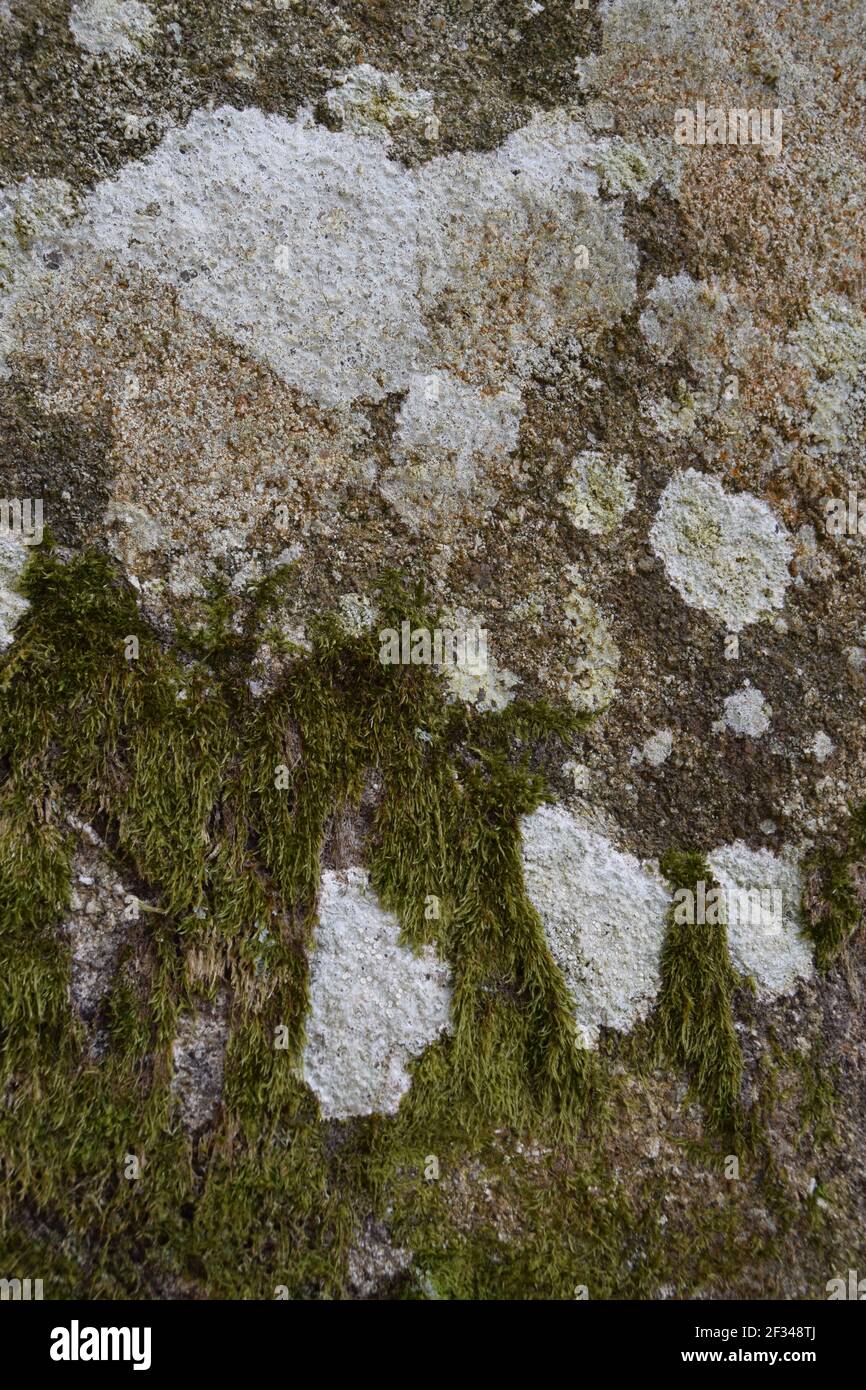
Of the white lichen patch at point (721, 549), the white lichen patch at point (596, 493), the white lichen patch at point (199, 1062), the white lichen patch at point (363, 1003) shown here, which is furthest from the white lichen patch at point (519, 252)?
the white lichen patch at point (199, 1062)

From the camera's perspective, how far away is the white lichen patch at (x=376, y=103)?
2.91 meters

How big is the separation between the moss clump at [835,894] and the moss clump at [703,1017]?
37 cm

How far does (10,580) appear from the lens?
269cm

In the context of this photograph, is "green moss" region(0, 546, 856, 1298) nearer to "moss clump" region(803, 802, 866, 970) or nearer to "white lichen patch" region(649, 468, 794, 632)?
"moss clump" region(803, 802, 866, 970)

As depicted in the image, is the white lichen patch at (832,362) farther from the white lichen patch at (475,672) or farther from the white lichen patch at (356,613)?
the white lichen patch at (356,613)

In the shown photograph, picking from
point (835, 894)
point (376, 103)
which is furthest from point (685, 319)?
point (835, 894)

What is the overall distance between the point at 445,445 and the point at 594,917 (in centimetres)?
176

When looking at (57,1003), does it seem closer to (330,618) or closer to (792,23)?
(330,618)

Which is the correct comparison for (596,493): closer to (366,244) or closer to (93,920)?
(366,244)

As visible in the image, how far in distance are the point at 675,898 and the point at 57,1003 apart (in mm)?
2082

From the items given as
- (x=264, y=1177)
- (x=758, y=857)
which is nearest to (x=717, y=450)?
(x=758, y=857)

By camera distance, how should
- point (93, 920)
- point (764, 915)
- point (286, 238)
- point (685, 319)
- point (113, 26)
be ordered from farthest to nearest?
point (685, 319)
point (764, 915)
point (286, 238)
point (113, 26)
point (93, 920)

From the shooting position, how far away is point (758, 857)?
304 cm

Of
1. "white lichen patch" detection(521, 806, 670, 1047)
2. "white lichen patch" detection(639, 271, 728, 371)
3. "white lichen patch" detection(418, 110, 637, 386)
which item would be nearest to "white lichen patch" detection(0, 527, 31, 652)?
"white lichen patch" detection(418, 110, 637, 386)
